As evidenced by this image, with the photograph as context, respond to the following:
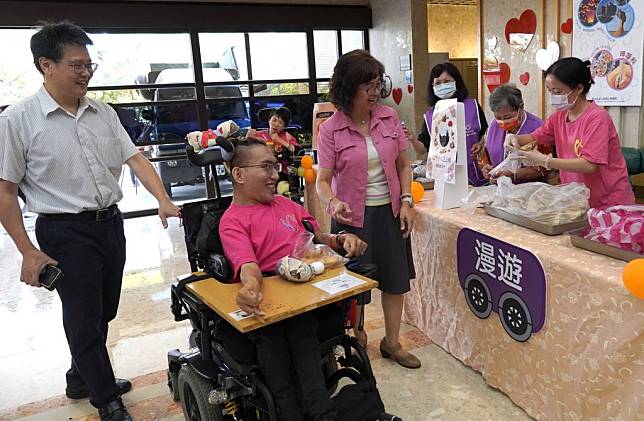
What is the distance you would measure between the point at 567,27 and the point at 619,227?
10.9 feet

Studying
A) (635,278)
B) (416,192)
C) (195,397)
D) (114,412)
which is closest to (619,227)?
(635,278)

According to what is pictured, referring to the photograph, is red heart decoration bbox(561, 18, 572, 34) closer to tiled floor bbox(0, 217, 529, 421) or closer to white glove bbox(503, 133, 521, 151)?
white glove bbox(503, 133, 521, 151)

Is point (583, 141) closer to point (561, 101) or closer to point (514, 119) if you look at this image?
point (561, 101)

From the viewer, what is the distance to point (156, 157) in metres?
6.32

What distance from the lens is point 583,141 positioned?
6.12ft

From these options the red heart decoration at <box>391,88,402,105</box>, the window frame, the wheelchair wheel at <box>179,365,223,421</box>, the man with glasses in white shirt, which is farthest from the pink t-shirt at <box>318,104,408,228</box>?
the red heart decoration at <box>391,88,402,105</box>

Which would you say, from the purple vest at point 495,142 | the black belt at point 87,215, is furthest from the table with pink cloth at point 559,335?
the black belt at point 87,215

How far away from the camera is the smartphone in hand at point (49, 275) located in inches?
68.3

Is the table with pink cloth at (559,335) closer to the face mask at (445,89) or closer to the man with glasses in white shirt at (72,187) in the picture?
the face mask at (445,89)

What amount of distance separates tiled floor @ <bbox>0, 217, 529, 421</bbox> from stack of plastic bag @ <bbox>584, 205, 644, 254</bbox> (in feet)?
2.60

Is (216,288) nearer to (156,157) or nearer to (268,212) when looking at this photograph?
(268,212)

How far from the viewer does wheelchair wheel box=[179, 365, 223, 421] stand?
1.69 meters

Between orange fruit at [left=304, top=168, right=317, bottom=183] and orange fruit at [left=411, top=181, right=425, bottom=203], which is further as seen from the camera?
orange fruit at [left=304, top=168, right=317, bottom=183]

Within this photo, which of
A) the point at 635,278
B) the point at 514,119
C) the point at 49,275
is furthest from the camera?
the point at 514,119
